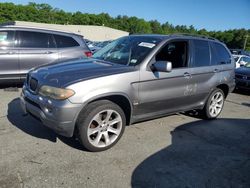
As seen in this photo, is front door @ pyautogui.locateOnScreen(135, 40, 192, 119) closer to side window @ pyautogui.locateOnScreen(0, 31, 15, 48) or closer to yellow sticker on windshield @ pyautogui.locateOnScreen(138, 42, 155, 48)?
yellow sticker on windshield @ pyautogui.locateOnScreen(138, 42, 155, 48)

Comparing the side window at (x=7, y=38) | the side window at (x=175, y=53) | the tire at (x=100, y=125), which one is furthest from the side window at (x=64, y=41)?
the tire at (x=100, y=125)

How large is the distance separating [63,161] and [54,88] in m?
0.98

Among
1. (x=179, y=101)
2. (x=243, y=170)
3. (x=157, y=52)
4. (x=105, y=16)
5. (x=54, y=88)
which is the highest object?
(x=105, y=16)

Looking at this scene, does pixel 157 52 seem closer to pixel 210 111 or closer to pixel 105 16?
pixel 210 111

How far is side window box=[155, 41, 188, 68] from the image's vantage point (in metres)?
5.12

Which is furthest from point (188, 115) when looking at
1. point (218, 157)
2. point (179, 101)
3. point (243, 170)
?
point (243, 170)

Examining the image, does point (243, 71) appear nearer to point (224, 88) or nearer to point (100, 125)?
point (224, 88)

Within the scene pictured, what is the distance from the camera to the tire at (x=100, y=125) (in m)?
4.08

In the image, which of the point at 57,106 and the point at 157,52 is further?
the point at 157,52

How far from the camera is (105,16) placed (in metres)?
112

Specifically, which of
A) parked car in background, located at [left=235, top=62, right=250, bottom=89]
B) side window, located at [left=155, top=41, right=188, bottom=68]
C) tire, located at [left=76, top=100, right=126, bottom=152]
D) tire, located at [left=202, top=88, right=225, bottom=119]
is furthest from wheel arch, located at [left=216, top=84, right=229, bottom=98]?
parked car in background, located at [left=235, top=62, right=250, bottom=89]

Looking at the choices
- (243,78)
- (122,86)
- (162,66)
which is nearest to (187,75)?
(162,66)

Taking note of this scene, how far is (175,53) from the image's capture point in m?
5.43

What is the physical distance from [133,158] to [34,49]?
16.2ft
